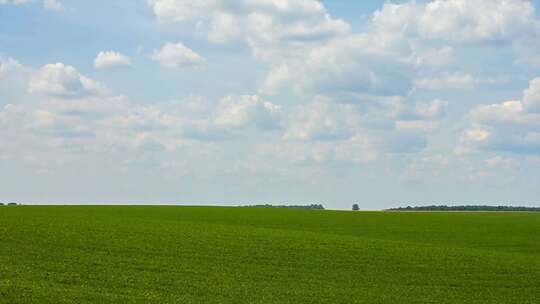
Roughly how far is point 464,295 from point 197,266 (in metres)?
12.1

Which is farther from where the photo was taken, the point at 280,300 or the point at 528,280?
the point at 528,280

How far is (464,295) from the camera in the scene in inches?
1210

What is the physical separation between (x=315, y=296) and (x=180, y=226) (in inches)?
902

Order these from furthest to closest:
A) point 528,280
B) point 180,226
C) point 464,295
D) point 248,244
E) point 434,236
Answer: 1. point 434,236
2. point 180,226
3. point 248,244
4. point 528,280
5. point 464,295

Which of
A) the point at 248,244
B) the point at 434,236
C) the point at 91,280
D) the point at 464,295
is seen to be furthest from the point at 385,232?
the point at 91,280

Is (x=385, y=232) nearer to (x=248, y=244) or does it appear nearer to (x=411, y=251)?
(x=411, y=251)

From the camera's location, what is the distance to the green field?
26547 mm

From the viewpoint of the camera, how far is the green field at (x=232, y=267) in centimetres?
2655

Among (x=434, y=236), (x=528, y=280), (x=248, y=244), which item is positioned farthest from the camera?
(x=434, y=236)

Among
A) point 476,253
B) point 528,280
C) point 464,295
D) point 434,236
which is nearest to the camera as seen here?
point 464,295

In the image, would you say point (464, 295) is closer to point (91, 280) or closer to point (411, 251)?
point (411, 251)

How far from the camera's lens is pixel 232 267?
3309cm

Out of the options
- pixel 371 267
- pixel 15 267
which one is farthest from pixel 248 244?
pixel 15 267

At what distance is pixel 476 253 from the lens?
43656 millimetres
